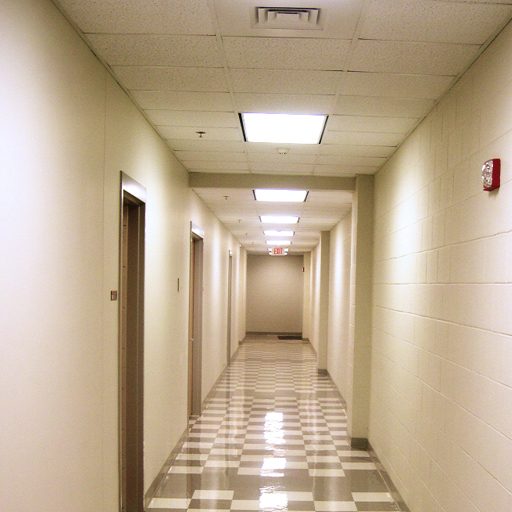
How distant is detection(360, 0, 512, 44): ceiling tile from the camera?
7.04 feet

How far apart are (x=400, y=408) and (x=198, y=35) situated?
10.1 ft

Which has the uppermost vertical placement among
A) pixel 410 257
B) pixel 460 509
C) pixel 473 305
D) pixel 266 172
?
pixel 266 172

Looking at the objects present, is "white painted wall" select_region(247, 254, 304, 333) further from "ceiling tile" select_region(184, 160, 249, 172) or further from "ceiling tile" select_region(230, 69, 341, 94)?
"ceiling tile" select_region(230, 69, 341, 94)

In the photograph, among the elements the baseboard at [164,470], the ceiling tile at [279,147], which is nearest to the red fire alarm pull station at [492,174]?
the ceiling tile at [279,147]

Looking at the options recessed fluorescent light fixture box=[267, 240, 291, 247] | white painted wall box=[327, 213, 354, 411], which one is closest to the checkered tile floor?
white painted wall box=[327, 213, 354, 411]

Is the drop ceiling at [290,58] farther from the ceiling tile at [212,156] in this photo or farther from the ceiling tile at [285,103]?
the ceiling tile at [212,156]

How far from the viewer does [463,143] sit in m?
2.83

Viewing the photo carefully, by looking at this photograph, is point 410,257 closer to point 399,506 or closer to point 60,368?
point 399,506

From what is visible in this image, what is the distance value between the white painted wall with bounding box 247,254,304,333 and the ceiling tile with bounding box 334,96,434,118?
15.8 metres

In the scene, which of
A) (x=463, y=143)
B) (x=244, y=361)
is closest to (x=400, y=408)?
(x=463, y=143)

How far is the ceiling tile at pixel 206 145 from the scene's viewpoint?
175 inches

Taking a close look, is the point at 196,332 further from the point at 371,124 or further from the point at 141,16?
the point at 141,16

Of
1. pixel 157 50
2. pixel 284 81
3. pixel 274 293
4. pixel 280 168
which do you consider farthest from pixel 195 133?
pixel 274 293

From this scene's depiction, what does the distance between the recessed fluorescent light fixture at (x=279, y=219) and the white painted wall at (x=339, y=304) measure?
0.78 m
